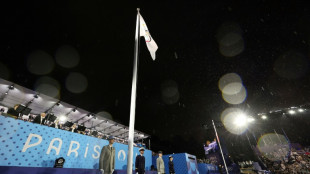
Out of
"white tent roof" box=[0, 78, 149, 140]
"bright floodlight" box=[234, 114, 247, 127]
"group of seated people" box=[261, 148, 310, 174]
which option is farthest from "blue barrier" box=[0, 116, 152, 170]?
"bright floodlight" box=[234, 114, 247, 127]

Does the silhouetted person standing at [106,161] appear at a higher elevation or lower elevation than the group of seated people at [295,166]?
higher

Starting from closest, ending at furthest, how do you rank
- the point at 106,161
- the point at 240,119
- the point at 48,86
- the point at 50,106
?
the point at 106,161 → the point at 48,86 → the point at 50,106 → the point at 240,119

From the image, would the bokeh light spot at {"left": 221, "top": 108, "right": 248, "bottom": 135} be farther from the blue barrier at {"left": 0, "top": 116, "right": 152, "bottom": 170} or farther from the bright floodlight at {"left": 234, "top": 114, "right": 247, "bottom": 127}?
the blue barrier at {"left": 0, "top": 116, "right": 152, "bottom": 170}

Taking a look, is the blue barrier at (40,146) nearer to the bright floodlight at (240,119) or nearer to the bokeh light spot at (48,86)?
the bokeh light spot at (48,86)

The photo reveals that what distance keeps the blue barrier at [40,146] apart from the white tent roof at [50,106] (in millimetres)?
6732

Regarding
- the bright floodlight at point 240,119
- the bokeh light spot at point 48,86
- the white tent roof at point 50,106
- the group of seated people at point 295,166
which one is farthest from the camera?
the bright floodlight at point 240,119

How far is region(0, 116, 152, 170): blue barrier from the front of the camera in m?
5.32

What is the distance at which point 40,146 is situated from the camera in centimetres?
620

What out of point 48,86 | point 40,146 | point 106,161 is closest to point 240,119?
point 106,161

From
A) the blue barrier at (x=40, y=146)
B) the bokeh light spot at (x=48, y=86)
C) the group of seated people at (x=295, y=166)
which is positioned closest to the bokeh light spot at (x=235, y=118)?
the group of seated people at (x=295, y=166)

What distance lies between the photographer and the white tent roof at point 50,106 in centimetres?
1116

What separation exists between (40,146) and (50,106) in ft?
29.3

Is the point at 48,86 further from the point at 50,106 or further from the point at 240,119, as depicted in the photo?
the point at 240,119

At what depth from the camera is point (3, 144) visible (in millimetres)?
5160
